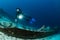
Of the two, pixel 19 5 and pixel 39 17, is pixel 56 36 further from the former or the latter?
pixel 19 5

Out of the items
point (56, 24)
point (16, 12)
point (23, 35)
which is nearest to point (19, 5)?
point (16, 12)

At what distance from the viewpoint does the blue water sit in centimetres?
153

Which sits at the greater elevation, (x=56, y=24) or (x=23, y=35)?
(x=56, y=24)

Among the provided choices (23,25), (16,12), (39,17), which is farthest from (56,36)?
(16,12)

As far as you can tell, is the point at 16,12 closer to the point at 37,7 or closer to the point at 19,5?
the point at 19,5

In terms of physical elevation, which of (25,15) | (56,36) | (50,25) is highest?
(25,15)

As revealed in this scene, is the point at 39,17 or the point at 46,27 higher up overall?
the point at 39,17

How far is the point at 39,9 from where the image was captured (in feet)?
5.11

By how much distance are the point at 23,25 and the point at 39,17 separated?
0.20 meters

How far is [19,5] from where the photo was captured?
1532mm

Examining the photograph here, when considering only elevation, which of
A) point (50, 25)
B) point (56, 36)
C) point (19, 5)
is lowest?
point (56, 36)

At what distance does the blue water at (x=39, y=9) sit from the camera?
5.02ft

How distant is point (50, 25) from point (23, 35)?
327 mm

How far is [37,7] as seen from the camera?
1558 mm
